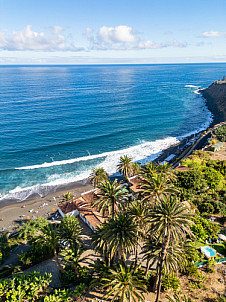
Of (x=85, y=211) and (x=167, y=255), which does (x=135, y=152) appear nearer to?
(x=85, y=211)

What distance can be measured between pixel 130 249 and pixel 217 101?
137m

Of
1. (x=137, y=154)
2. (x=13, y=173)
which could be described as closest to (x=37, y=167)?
(x=13, y=173)

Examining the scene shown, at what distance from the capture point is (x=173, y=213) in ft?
61.8

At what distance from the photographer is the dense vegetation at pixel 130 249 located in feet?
66.2

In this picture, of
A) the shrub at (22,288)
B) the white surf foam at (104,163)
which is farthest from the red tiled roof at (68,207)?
the shrub at (22,288)

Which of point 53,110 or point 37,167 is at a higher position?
point 53,110

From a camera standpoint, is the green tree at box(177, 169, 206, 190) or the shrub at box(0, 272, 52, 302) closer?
the shrub at box(0, 272, 52, 302)

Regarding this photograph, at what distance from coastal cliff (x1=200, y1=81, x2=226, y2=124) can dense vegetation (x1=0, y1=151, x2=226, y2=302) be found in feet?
303

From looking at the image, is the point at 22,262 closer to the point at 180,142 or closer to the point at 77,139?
the point at 77,139

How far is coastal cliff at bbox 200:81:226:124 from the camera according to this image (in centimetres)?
11450

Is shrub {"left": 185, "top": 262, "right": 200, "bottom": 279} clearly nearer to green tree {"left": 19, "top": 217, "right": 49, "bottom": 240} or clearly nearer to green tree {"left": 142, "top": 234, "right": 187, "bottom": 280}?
green tree {"left": 142, "top": 234, "right": 187, "bottom": 280}

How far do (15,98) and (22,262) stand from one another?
13701 cm

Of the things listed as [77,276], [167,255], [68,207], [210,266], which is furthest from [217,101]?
[77,276]

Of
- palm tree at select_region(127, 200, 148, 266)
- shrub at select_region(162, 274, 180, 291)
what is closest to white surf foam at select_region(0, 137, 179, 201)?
palm tree at select_region(127, 200, 148, 266)
